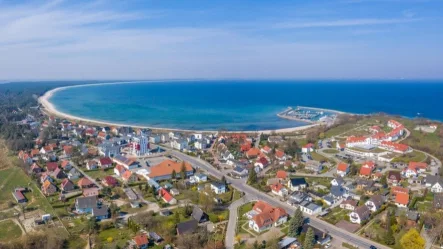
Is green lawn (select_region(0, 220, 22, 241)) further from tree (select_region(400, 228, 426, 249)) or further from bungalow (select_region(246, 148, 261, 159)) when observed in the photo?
bungalow (select_region(246, 148, 261, 159))

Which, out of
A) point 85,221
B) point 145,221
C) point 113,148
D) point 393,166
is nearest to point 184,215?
point 145,221

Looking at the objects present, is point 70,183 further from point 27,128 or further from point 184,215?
point 27,128

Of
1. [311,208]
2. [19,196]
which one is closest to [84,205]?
[19,196]

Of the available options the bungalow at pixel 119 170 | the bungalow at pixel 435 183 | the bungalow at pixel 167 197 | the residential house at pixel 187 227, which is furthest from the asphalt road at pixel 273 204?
the bungalow at pixel 435 183

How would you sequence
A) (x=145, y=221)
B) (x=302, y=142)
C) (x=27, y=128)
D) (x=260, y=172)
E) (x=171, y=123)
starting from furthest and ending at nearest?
(x=171, y=123), (x=27, y=128), (x=302, y=142), (x=260, y=172), (x=145, y=221)

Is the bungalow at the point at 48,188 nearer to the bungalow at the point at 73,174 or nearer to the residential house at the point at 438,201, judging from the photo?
the bungalow at the point at 73,174

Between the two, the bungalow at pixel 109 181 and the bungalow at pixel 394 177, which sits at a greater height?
the bungalow at pixel 109 181

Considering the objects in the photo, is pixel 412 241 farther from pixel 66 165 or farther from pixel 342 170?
pixel 66 165
